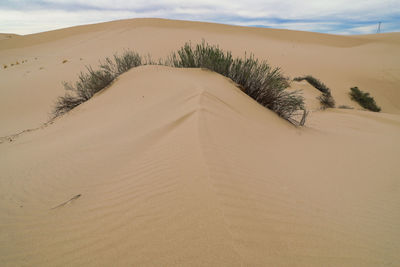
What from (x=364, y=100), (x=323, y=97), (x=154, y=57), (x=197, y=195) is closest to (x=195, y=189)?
(x=197, y=195)

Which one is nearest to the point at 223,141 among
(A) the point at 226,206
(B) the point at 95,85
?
(A) the point at 226,206

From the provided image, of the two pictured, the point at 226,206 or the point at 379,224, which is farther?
the point at 379,224

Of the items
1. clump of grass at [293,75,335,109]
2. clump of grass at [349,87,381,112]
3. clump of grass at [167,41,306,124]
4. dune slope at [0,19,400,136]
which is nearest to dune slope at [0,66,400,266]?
clump of grass at [167,41,306,124]

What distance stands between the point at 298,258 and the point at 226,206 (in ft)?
1.75

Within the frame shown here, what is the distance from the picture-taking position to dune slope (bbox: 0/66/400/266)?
1.49m

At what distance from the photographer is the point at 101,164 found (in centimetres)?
272

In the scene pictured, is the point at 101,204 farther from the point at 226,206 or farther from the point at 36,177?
the point at 36,177

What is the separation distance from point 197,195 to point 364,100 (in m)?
13.0

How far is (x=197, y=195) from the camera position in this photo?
1.80 m

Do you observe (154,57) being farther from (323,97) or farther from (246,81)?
(246,81)

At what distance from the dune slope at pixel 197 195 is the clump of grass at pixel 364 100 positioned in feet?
29.4

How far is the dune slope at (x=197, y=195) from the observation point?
4.88ft

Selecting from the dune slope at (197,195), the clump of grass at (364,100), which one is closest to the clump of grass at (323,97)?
the clump of grass at (364,100)

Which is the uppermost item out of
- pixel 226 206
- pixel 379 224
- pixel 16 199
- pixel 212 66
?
pixel 212 66
